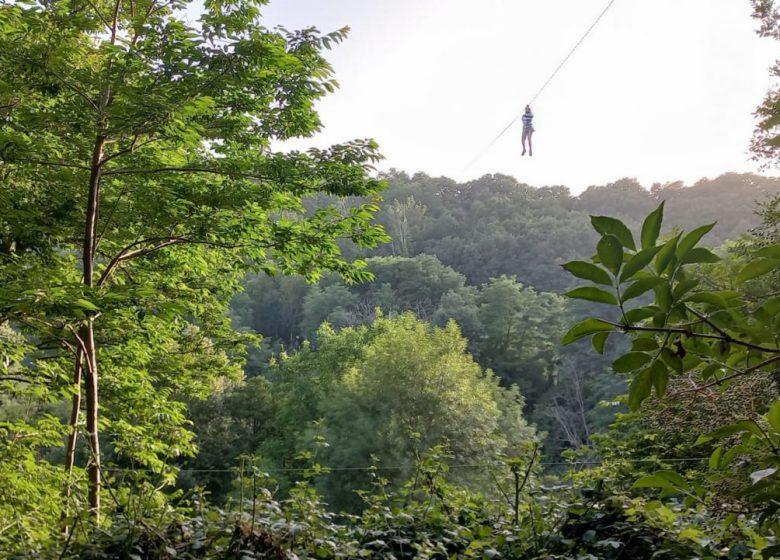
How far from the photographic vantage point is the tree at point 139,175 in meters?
3.02

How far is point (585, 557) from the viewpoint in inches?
68.9

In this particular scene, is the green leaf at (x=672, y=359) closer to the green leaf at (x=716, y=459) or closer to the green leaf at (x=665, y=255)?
the green leaf at (x=665, y=255)

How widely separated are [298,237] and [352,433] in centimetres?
1517

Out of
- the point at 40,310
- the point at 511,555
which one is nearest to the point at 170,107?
the point at 40,310

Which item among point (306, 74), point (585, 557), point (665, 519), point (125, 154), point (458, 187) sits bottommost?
point (585, 557)

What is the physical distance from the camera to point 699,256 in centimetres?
61

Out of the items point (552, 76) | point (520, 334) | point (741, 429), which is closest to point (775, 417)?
point (741, 429)

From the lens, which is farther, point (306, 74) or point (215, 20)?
point (306, 74)

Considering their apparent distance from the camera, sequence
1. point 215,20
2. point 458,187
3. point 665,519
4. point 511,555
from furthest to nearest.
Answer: point 458,187
point 215,20
point 511,555
point 665,519

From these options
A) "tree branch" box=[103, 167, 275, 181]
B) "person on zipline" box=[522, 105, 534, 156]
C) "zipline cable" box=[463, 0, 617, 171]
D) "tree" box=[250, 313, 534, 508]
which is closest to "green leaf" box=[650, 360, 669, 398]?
"zipline cable" box=[463, 0, 617, 171]

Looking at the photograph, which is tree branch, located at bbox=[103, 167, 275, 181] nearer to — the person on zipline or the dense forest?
the dense forest

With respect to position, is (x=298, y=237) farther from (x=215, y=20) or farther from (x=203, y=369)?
(x=203, y=369)

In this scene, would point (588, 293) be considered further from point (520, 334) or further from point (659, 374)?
point (520, 334)

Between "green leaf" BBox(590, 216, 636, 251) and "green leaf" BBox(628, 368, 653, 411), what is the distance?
7.5 inches
